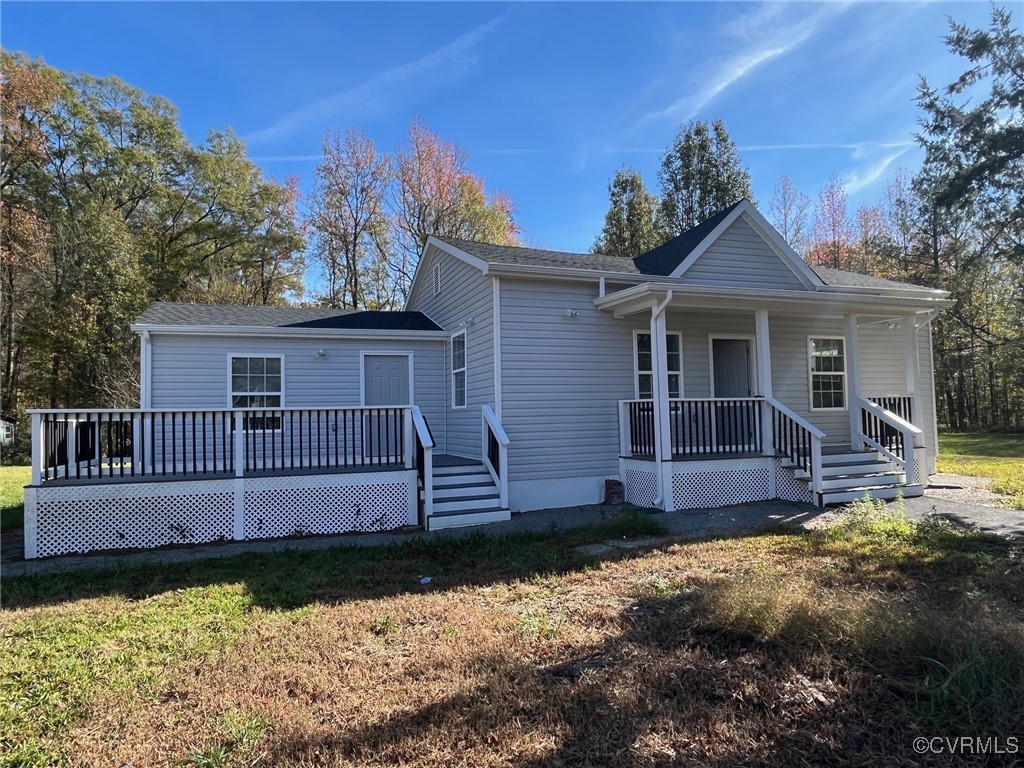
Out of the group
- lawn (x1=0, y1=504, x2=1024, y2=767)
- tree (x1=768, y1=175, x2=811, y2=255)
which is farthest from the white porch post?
tree (x1=768, y1=175, x2=811, y2=255)

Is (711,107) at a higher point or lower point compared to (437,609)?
higher

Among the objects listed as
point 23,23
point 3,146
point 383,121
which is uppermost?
point 383,121

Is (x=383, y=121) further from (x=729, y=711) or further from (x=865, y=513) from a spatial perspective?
(x=729, y=711)

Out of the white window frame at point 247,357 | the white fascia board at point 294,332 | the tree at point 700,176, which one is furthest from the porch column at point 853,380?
the tree at point 700,176

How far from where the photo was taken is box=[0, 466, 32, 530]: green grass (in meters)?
8.46

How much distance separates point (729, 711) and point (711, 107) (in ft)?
92.3

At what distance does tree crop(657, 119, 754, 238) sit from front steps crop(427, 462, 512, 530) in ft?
69.9

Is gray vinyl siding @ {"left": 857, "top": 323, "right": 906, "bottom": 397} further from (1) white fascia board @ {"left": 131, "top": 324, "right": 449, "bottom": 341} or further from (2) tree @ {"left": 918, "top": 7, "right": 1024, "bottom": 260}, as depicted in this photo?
(1) white fascia board @ {"left": 131, "top": 324, "right": 449, "bottom": 341}

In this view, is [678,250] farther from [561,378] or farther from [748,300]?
[561,378]

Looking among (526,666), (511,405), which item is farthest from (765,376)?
(526,666)

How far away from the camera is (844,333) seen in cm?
1109

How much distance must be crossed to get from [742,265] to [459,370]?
5.74m

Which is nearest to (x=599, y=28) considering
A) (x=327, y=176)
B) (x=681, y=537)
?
(x=681, y=537)

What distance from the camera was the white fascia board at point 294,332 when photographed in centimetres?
938
